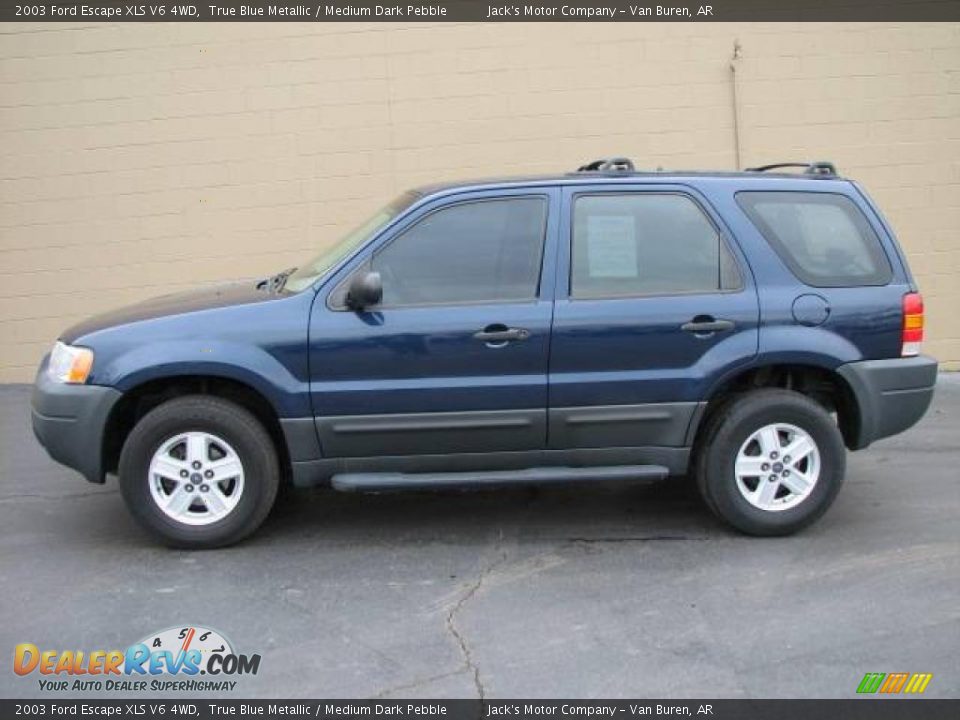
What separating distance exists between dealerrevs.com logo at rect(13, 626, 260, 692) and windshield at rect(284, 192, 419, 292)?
178 cm

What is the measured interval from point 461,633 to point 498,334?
1446mm

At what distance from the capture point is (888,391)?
521cm

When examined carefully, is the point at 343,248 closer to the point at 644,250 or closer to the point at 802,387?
the point at 644,250

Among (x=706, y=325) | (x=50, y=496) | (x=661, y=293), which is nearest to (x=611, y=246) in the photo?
(x=661, y=293)

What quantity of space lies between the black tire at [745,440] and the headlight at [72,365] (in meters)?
3.03

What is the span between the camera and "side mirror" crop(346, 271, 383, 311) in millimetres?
4836

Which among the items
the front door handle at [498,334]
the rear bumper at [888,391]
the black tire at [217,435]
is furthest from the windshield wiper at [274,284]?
the rear bumper at [888,391]

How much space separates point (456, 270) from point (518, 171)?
14.0 feet
